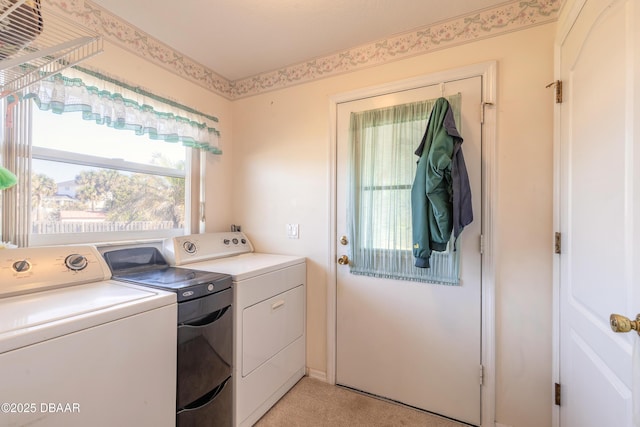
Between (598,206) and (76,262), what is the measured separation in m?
2.30

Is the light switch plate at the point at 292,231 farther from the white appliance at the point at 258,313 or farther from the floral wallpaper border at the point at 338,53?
the floral wallpaper border at the point at 338,53

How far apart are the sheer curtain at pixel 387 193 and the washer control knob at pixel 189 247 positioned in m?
1.13

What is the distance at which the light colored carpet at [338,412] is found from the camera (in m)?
1.64

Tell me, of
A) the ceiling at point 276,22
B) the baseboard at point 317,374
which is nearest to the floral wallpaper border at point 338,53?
the ceiling at point 276,22

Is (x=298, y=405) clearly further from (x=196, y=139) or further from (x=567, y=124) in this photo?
(x=567, y=124)

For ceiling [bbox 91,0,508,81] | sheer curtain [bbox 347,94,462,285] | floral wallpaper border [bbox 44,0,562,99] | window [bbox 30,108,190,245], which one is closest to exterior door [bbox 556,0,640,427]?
floral wallpaper border [bbox 44,0,562,99]

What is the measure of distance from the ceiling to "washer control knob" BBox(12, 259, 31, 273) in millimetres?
1456

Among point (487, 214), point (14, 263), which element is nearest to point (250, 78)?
point (14, 263)

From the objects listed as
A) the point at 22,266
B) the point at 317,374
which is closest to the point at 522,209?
the point at 317,374

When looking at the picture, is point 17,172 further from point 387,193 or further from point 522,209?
point 522,209

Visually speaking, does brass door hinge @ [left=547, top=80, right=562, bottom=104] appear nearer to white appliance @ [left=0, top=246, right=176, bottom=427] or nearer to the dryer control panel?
white appliance @ [left=0, top=246, right=176, bottom=427]

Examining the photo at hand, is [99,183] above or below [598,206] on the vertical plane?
above

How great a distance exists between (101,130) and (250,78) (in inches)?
48.3

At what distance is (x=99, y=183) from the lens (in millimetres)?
1678
